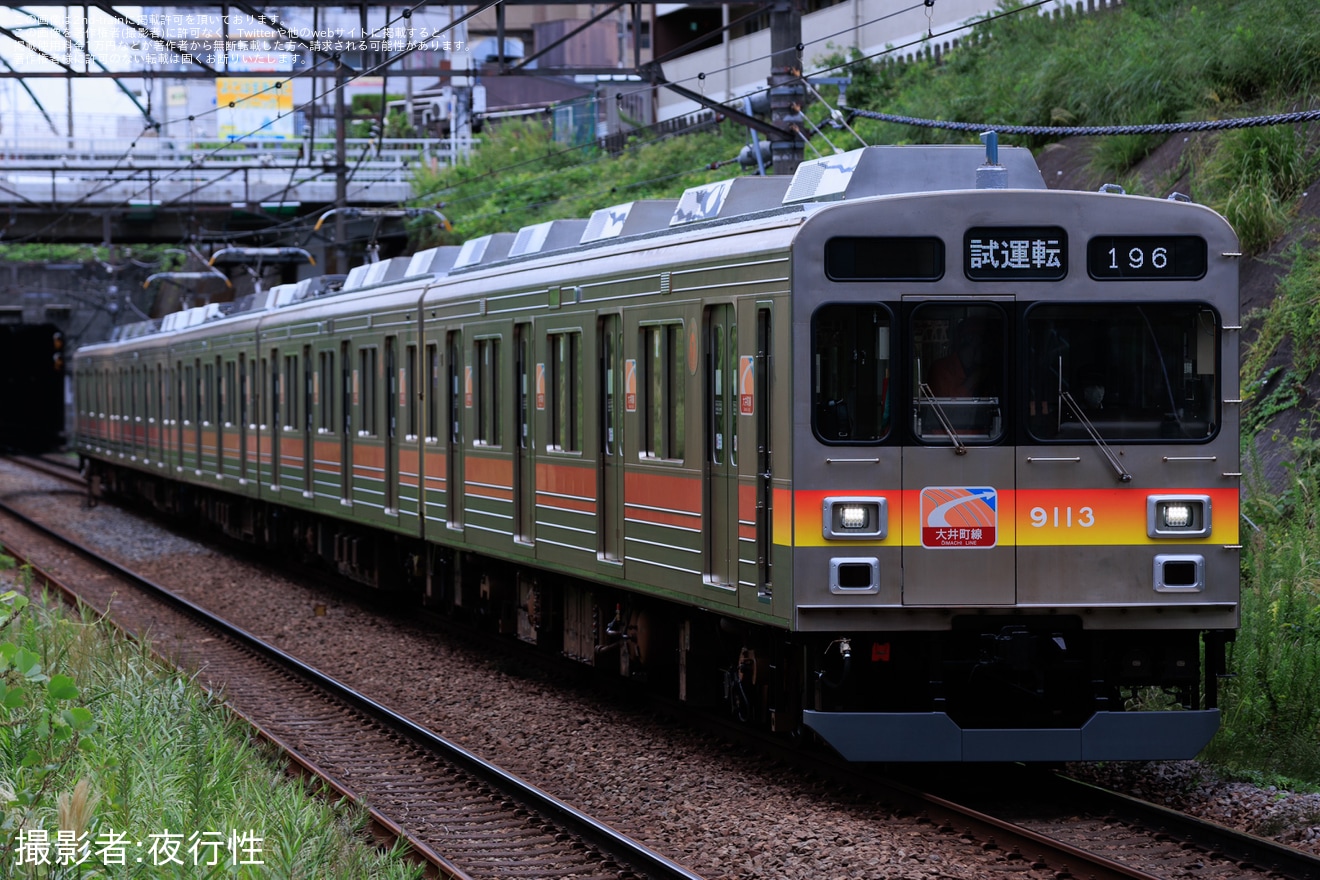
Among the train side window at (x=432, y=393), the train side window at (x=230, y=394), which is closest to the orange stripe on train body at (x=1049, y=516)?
the train side window at (x=432, y=393)

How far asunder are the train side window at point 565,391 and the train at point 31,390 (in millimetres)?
59155

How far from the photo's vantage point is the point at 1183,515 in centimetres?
828

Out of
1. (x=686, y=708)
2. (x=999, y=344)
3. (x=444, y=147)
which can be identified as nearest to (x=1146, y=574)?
(x=999, y=344)

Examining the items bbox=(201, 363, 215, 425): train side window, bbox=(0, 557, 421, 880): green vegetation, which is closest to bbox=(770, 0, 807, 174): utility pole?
bbox=(0, 557, 421, 880): green vegetation

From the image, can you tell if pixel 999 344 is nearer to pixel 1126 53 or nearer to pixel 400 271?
pixel 400 271

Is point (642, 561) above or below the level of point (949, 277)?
below

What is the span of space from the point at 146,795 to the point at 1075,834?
399cm

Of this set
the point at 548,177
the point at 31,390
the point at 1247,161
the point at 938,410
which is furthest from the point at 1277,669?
the point at 31,390

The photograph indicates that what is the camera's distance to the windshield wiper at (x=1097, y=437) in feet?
27.0

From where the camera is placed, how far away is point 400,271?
17797 mm

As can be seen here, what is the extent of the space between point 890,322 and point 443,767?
3.62 meters

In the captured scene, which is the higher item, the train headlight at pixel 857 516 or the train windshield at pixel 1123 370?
the train windshield at pixel 1123 370

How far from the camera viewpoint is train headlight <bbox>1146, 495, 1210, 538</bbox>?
8242 mm

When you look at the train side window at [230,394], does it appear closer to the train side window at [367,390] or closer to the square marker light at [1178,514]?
the train side window at [367,390]
